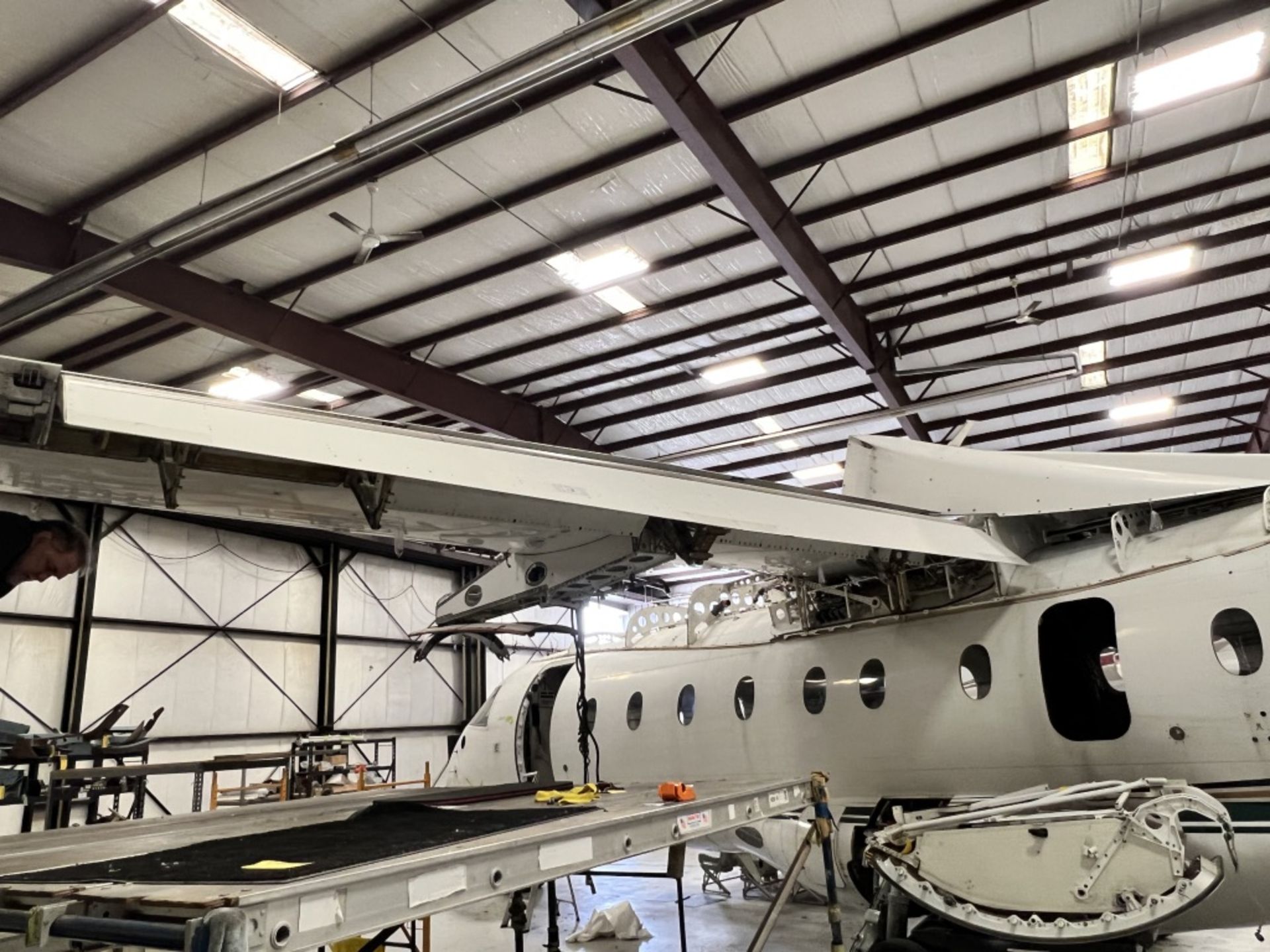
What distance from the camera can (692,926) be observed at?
10695mm

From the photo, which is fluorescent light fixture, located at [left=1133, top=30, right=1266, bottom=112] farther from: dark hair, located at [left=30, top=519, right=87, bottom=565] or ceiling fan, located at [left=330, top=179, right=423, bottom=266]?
dark hair, located at [left=30, top=519, right=87, bottom=565]

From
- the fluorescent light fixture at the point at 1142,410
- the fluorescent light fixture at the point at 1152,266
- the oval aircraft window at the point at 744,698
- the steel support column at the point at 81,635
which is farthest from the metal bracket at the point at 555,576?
the fluorescent light fixture at the point at 1142,410

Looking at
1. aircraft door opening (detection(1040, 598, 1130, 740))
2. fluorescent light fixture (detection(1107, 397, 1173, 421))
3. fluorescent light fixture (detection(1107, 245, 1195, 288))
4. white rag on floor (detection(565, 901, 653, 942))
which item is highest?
fluorescent light fixture (detection(1107, 245, 1195, 288))

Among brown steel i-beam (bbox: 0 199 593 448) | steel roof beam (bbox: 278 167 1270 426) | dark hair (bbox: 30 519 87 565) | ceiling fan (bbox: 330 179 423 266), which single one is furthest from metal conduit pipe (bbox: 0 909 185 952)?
steel roof beam (bbox: 278 167 1270 426)

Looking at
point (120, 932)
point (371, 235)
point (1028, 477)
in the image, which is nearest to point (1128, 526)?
point (1028, 477)

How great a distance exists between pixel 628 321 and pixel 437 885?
1129 centimetres

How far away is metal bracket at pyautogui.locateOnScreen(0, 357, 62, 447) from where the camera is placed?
3582mm

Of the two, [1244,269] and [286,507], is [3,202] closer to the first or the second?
[286,507]

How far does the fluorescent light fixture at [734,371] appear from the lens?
15203 millimetres

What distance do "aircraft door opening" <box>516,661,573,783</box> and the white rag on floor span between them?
1959mm

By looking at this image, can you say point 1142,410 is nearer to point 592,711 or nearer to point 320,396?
point 592,711

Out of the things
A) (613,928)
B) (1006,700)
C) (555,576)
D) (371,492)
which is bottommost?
(613,928)

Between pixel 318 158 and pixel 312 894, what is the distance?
24.8 ft

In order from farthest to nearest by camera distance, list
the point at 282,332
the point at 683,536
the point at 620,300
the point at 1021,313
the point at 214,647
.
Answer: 1. the point at 214,647
2. the point at 1021,313
3. the point at 620,300
4. the point at 282,332
5. the point at 683,536
